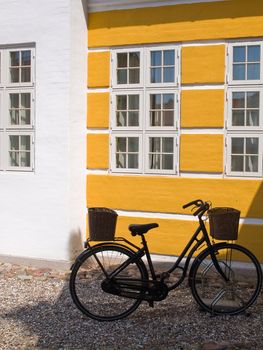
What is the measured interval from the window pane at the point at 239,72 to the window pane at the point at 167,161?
4.49 feet

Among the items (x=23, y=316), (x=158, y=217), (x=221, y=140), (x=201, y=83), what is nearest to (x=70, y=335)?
(x=23, y=316)

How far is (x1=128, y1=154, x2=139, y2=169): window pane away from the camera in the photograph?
721 centimetres

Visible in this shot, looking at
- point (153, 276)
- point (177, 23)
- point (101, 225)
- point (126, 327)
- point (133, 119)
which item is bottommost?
point (126, 327)

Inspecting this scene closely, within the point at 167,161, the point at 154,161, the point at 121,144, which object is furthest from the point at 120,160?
the point at 167,161

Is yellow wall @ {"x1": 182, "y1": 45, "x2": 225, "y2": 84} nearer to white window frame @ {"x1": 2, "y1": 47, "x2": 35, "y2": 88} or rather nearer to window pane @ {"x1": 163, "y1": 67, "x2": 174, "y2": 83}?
window pane @ {"x1": 163, "y1": 67, "x2": 174, "y2": 83}

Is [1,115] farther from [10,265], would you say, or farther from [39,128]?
[10,265]

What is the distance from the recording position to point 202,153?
680 centimetres

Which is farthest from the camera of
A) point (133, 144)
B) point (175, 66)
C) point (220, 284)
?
point (133, 144)

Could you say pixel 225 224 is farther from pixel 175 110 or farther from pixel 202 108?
pixel 175 110

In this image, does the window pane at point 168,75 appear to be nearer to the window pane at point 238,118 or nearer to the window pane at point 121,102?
the window pane at point 121,102

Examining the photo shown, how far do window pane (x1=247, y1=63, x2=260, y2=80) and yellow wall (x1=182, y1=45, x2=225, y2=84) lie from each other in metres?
0.34

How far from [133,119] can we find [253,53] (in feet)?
6.11

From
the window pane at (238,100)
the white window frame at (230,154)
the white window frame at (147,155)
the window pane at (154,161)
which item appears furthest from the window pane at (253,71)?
the window pane at (154,161)

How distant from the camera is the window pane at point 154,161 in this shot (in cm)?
708
